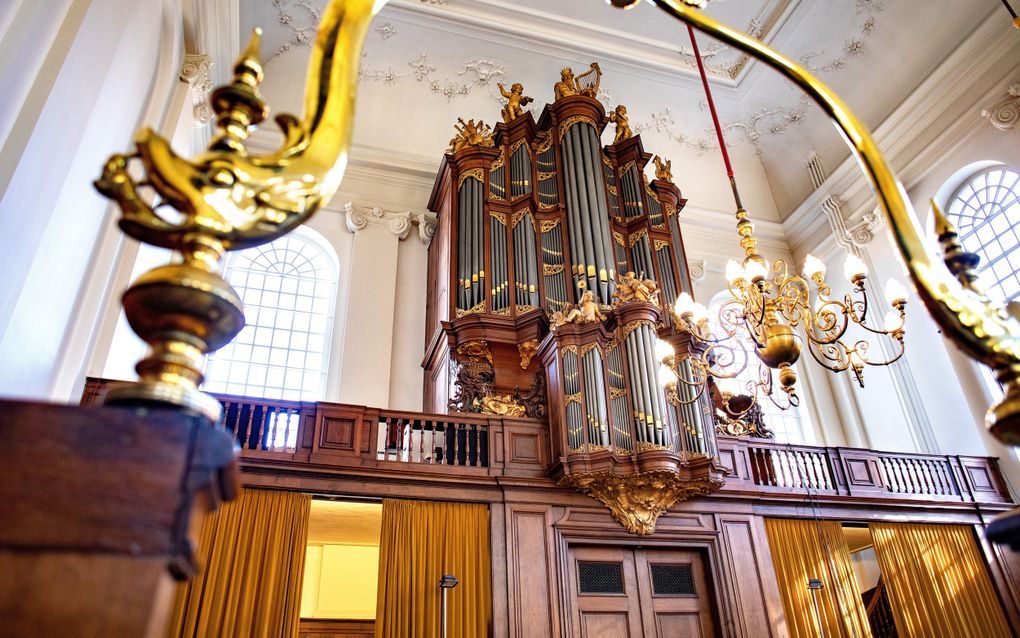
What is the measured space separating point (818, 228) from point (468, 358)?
8.06 metres

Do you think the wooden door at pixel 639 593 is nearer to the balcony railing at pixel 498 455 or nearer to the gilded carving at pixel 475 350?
the balcony railing at pixel 498 455

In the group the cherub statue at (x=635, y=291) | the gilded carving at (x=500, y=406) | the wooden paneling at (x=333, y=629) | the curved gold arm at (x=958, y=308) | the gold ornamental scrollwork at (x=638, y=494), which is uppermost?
the cherub statue at (x=635, y=291)

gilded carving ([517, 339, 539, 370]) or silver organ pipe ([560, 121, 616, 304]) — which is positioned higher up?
silver organ pipe ([560, 121, 616, 304])

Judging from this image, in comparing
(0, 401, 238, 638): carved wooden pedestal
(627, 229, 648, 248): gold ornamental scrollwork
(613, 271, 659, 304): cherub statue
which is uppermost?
(627, 229, 648, 248): gold ornamental scrollwork

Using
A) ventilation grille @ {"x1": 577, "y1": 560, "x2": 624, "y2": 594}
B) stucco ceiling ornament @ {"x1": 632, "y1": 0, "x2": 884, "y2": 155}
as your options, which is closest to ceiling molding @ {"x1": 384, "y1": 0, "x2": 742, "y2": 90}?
stucco ceiling ornament @ {"x1": 632, "y1": 0, "x2": 884, "y2": 155}

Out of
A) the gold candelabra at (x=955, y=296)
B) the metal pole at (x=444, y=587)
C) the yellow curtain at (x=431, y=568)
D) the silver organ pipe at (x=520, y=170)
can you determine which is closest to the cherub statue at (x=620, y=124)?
the silver organ pipe at (x=520, y=170)

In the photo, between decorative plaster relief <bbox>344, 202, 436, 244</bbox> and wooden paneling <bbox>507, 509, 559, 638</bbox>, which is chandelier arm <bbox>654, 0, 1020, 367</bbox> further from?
decorative plaster relief <bbox>344, 202, 436, 244</bbox>

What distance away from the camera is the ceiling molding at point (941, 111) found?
33.4ft

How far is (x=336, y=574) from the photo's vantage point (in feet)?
32.8

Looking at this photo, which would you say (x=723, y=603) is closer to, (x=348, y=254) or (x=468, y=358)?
(x=468, y=358)

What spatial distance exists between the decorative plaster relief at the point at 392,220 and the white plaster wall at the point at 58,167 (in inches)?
176

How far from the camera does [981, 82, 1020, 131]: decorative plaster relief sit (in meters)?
9.89

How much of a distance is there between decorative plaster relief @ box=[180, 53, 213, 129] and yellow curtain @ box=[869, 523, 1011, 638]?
9629mm

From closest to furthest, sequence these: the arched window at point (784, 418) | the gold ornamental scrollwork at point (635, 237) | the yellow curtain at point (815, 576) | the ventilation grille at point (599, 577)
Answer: the ventilation grille at point (599, 577) < the yellow curtain at point (815, 576) < the gold ornamental scrollwork at point (635, 237) < the arched window at point (784, 418)
